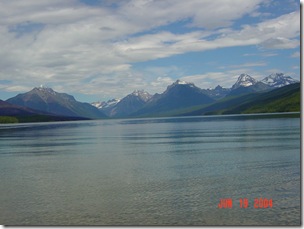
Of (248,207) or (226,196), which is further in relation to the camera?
(226,196)

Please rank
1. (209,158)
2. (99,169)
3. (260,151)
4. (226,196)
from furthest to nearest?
(260,151) → (209,158) → (99,169) → (226,196)

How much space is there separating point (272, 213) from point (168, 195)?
10.2 m

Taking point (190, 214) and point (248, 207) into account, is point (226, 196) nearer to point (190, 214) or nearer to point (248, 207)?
point (248, 207)

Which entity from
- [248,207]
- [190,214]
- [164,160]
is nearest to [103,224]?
[190,214]

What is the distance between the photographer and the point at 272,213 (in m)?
27.6

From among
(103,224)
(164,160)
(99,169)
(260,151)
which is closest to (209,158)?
(164,160)

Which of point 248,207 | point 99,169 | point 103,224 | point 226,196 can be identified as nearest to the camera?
point 103,224

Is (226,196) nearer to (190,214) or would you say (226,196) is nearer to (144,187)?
(190,214)
